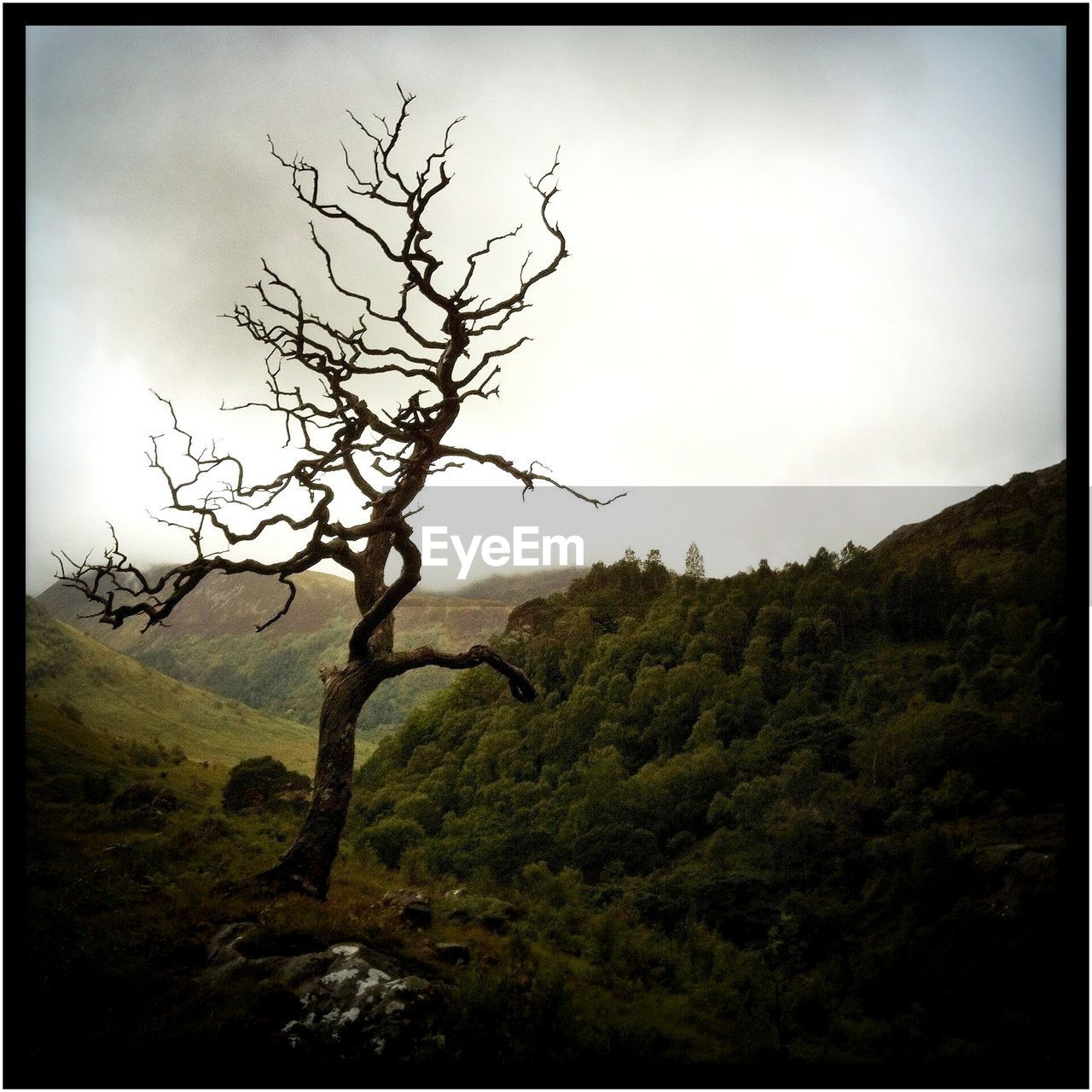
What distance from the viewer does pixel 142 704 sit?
22.6 m

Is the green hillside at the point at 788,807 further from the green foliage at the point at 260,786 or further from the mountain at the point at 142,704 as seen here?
the mountain at the point at 142,704

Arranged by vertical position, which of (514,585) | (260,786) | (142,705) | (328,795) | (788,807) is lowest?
(142,705)

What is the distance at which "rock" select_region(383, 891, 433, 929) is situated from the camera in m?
7.66

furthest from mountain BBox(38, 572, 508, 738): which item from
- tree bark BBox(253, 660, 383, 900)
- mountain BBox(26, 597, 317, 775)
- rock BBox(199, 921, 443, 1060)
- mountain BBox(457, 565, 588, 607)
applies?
rock BBox(199, 921, 443, 1060)

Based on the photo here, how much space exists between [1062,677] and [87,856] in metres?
12.1

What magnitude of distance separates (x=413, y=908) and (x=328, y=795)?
1.63m

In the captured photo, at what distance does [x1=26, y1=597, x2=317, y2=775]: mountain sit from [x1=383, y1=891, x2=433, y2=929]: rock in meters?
13.3

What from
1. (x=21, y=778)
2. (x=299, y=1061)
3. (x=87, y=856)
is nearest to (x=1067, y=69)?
(x=299, y=1061)

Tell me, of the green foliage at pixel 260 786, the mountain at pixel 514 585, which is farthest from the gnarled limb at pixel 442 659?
the mountain at pixel 514 585

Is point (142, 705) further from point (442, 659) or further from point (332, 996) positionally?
point (332, 996)

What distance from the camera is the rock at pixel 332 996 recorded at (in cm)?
591

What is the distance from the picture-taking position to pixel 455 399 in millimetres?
9391

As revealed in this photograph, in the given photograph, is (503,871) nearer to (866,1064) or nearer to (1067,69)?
(866,1064)


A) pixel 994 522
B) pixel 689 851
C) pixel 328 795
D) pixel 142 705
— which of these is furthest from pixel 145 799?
pixel 994 522
